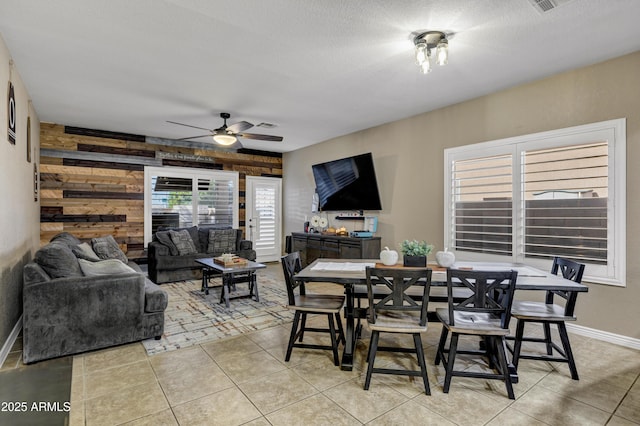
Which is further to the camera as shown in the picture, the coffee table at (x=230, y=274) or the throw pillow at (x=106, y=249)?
the throw pillow at (x=106, y=249)

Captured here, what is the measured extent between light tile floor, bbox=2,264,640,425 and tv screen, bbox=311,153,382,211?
3183 mm

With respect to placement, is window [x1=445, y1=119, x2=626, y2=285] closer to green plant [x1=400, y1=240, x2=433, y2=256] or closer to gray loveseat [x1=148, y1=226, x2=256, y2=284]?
green plant [x1=400, y1=240, x2=433, y2=256]

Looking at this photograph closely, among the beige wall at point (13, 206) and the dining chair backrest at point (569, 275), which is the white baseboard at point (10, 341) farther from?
the dining chair backrest at point (569, 275)

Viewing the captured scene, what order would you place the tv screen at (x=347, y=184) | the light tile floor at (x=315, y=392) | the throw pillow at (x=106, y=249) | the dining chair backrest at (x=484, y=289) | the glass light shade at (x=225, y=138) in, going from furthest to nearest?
the tv screen at (x=347, y=184) → the glass light shade at (x=225, y=138) → the throw pillow at (x=106, y=249) → the dining chair backrest at (x=484, y=289) → the light tile floor at (x=315, y=392)

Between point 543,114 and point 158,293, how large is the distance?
14.5 feet

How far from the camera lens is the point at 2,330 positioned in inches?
112

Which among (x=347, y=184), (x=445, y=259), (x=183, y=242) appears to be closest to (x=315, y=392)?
(x=445, y=259)

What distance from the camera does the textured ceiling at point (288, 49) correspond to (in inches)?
95.3

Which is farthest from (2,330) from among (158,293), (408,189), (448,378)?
(408,189)

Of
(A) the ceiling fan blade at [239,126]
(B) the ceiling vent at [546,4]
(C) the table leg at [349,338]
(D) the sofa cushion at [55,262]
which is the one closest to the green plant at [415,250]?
(C) the table leg at [349,338]

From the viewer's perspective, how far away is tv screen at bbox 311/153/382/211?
5621mm

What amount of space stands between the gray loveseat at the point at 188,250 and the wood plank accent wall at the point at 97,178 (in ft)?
2.50

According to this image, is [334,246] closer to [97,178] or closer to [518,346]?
[518,346]

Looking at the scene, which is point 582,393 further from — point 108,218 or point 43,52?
point 108,218
